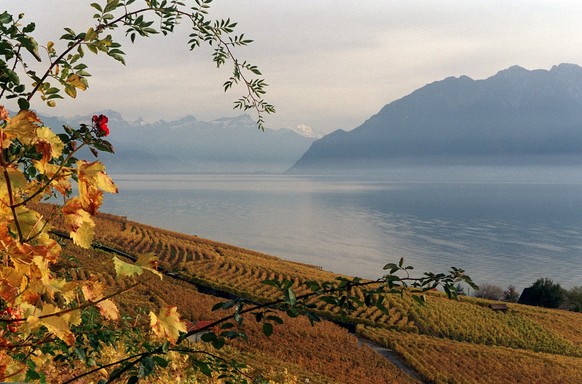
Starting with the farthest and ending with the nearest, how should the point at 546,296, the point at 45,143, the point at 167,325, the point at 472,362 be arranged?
the point at 546,296 < the point at 472,362 < the point at 167,325 < the point at 45,143

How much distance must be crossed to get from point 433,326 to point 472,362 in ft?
25.3

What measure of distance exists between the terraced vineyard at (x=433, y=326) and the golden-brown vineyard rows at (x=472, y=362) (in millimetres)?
50

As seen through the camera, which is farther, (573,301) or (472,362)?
(573,301)

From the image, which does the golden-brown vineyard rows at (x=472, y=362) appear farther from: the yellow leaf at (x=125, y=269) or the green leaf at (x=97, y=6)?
the yellow leaf at (x=125, y=269)

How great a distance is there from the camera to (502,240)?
140500 mm

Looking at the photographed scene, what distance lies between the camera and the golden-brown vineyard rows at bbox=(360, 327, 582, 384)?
75.9 ft

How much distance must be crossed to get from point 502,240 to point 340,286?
15271cm

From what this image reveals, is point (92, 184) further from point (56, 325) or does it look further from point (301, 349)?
point (301, 349)

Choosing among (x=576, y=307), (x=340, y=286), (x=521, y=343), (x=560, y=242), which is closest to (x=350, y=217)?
(x=560, y=242)

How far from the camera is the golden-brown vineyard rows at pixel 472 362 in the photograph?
23125 mm

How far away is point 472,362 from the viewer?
24984mm

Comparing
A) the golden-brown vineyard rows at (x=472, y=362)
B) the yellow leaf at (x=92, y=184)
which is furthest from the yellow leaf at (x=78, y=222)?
the golden-brown vineyard rows at (x=472, y=362)

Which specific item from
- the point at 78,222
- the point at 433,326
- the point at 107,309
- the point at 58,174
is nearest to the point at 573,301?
the point at 433,326

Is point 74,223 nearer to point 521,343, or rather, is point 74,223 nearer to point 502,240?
point 521,343
